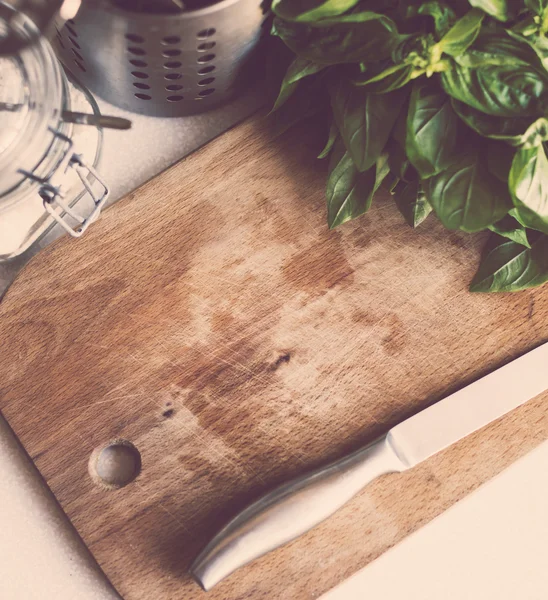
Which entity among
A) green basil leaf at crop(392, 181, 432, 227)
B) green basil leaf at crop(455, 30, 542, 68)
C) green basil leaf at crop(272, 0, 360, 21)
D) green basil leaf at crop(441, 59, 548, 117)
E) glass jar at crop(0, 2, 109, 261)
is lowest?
green basil leaf at crop(392, 181, 432, 227)

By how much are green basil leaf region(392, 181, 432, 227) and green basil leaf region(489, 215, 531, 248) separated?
75 millimetres

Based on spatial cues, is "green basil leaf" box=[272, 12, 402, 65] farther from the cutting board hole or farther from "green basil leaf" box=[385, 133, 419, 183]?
the cutting board hole

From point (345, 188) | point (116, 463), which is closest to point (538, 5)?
point (345, 188)

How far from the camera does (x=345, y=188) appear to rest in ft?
2.17

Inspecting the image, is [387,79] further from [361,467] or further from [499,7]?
[361,467]

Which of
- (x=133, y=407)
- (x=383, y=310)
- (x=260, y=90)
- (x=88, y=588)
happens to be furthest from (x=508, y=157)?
(x=88, y=588)

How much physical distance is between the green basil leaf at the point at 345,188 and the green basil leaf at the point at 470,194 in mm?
81

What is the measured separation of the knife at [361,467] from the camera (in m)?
0.61

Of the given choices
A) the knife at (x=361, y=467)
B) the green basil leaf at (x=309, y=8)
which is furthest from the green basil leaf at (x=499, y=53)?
the knife at (x=361, y=467)

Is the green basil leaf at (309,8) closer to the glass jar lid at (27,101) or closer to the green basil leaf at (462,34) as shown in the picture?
the green basil leaf at (462,34)

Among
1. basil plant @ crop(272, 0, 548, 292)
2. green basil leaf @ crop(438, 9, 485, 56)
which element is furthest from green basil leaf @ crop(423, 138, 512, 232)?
green basil leaf @ crop(438, 9, 485, 56)

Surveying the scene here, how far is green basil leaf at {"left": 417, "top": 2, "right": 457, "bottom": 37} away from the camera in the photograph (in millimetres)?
508

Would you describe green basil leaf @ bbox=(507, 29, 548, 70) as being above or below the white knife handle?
above

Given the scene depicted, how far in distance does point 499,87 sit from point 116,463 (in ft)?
1.75
